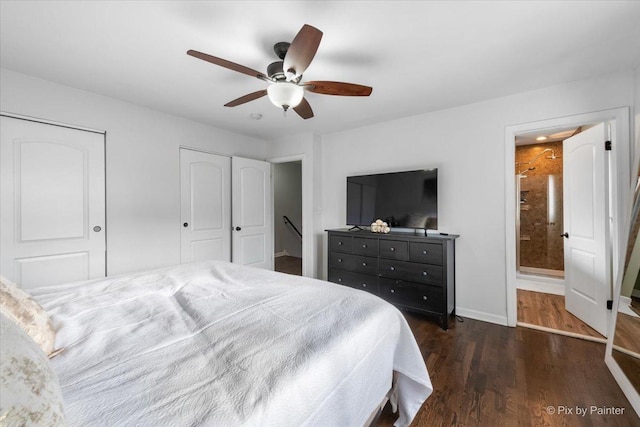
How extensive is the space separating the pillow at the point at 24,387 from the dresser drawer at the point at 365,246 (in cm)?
277

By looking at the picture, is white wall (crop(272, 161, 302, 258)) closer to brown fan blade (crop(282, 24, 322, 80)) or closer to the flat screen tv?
the flat screen tv

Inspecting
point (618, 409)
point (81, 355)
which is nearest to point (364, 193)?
point (618, 409)

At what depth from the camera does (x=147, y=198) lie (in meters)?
2.98

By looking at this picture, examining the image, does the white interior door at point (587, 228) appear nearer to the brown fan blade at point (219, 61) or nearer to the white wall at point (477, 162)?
the white wall at point (477, 162)

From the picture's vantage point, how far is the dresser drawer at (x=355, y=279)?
10.1ft

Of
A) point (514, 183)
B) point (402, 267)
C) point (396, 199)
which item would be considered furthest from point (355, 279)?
point (514, 183)

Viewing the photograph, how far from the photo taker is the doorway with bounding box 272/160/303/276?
6.38m

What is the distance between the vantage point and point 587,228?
2590 mm

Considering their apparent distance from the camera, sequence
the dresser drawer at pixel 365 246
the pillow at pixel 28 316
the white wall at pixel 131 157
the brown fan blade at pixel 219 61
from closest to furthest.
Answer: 1. the pillow at pixel 28 316
2. the brown fan blade at pixel 219 61
3. the white wall at pixel 131 157
4. the dresser drawer at pixel 365 246

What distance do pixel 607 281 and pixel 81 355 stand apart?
11.9 ft

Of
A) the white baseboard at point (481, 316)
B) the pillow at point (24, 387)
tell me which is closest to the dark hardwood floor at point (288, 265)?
the white baseboard at point (481, 316)

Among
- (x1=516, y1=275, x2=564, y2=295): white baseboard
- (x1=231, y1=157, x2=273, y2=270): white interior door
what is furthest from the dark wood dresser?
(x1=516, y1=275, x2=564, y2=295): white baseboard

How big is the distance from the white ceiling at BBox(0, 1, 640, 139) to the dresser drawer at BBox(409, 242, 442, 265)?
1501 millimetres

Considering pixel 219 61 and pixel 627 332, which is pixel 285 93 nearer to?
pixel 219 61
